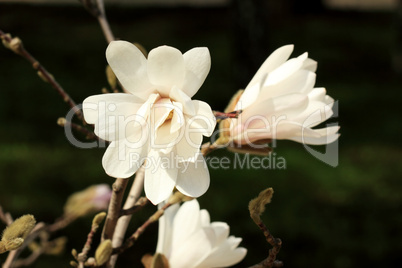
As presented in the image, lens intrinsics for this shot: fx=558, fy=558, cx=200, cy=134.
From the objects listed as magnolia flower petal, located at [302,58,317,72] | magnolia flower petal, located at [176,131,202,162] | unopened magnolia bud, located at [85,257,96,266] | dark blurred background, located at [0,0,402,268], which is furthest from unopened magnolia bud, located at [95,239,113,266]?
dark blurred background, located at [0,0,402,268]

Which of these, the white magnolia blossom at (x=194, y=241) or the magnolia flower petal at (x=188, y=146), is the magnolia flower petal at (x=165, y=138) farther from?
the white magnolia blossom at (x=194, y=241)

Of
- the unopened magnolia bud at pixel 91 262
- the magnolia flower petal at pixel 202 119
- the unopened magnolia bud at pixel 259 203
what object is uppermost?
the magnolia flower petal at pixel 202 119

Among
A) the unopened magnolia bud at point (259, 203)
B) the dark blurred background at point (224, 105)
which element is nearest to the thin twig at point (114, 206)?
the unopened magnolia bud at point (259, 203)

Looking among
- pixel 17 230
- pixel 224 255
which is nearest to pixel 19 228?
pixel 17 230

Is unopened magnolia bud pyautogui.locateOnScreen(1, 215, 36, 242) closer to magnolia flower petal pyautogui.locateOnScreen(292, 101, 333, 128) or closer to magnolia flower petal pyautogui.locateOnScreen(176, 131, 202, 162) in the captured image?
magnolia flower petal pyautogui.locateOnScreen(176, 131, 202, 162)

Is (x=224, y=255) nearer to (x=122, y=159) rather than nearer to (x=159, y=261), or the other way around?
(x=159, y=261)

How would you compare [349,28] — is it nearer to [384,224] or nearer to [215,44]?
[215,44]

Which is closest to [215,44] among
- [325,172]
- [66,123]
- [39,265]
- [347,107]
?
[347,107]
